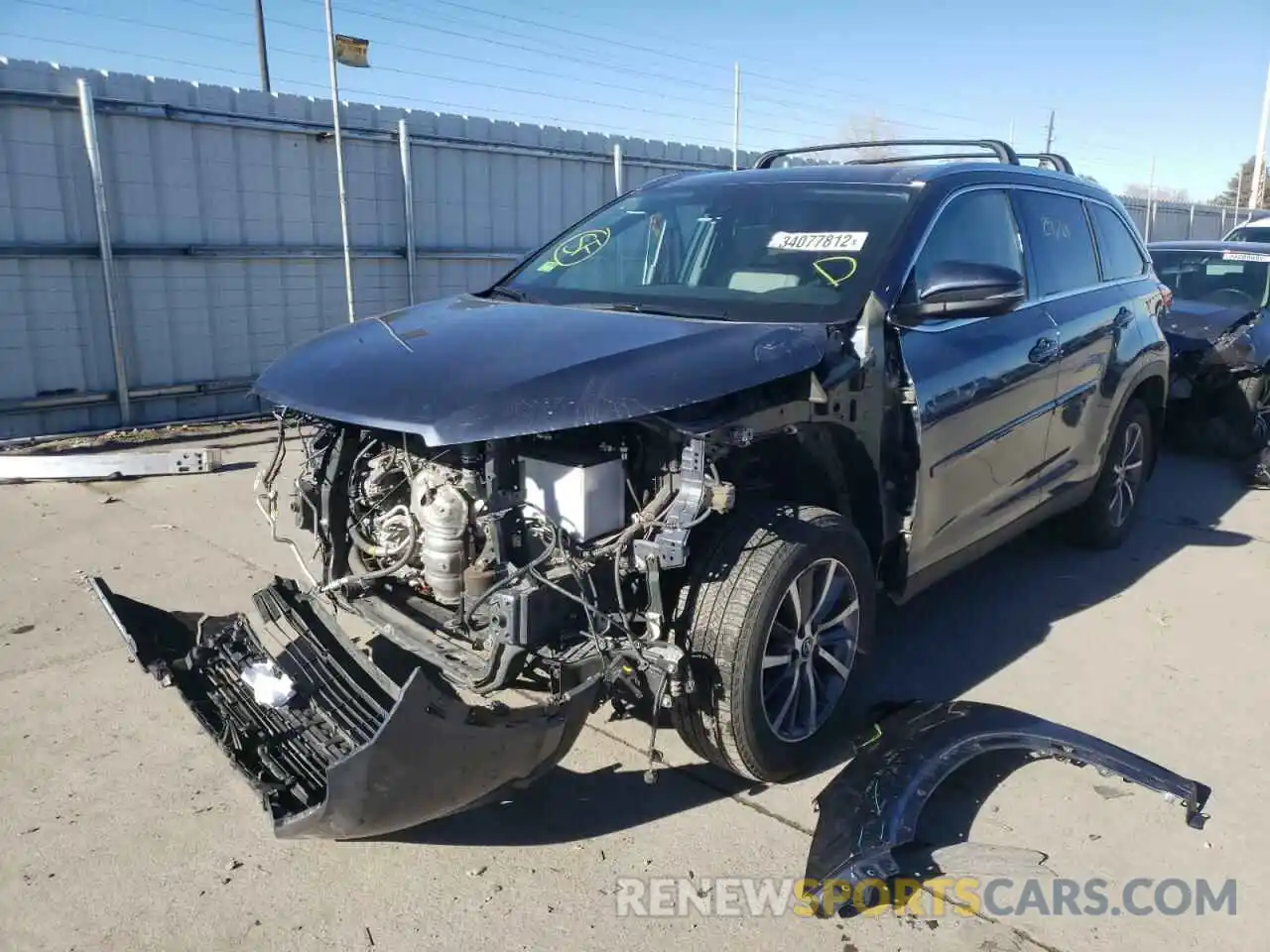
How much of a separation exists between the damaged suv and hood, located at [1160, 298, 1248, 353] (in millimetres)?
3919

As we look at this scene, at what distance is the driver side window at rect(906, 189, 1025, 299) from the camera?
3.71m

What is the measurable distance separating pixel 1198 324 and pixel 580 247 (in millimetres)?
5498

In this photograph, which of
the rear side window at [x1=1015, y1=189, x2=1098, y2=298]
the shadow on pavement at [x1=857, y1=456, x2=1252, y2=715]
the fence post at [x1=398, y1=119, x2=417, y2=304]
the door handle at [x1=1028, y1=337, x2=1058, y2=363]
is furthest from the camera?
the fence post at [x1=398, y1=119, x2=417, y2=304]

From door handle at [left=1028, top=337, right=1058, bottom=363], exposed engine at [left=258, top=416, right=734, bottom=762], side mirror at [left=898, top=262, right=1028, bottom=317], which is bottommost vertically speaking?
exposed engine at [left=258, top=416, right=734, bottom=762]

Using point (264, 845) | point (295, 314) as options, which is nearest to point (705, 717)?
point (264, 845)

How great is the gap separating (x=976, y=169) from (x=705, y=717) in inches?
101

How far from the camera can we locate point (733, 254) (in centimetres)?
390

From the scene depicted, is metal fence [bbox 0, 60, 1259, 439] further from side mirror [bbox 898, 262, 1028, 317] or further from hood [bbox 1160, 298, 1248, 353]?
side mirror [bbox 898, 262, 1028, 317]

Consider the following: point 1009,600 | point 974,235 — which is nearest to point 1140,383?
point 1009,600

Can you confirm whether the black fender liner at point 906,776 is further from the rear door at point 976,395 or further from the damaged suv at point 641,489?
the rear door at point 976,395

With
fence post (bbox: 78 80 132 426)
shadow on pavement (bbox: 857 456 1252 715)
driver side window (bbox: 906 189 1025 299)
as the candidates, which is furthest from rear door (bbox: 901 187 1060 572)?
fence post (bbox: 78 80 132 426)

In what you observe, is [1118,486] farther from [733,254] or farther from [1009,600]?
[733,254]

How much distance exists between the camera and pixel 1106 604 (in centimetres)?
489

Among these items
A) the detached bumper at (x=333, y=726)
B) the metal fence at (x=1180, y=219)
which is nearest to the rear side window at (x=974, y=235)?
the detached bumper at (x=333, y=726)
